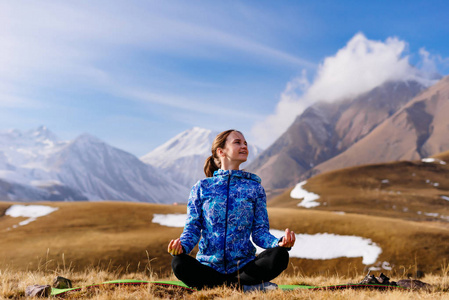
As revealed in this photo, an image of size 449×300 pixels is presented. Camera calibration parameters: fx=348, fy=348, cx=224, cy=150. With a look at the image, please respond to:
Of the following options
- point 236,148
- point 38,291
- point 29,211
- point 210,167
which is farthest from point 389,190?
point 38,291

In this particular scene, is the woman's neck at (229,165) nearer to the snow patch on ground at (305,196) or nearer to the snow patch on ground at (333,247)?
the snow patch on ground at (333,247)

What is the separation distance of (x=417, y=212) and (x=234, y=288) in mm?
80958

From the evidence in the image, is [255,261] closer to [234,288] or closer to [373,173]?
[234,288]

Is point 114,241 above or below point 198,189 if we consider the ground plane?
below

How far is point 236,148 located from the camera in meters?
5.80

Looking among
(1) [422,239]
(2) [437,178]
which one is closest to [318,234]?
(1) [422,239]

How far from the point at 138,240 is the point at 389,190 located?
3102 inches

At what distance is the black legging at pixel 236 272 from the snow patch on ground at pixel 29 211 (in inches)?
1919

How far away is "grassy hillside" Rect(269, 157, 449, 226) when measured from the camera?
249ft

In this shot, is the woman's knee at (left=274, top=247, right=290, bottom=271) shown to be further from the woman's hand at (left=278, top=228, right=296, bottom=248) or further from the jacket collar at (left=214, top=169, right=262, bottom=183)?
the jacket collar at (left=214, top=169, right=262, bottom=183)

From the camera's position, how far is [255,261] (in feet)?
17.1

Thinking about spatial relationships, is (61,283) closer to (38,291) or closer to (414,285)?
(38,291)

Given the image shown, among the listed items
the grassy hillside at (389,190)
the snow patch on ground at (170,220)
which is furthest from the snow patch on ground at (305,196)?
the snow patch on ground at (170,220)

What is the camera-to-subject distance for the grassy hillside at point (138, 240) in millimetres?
29922
